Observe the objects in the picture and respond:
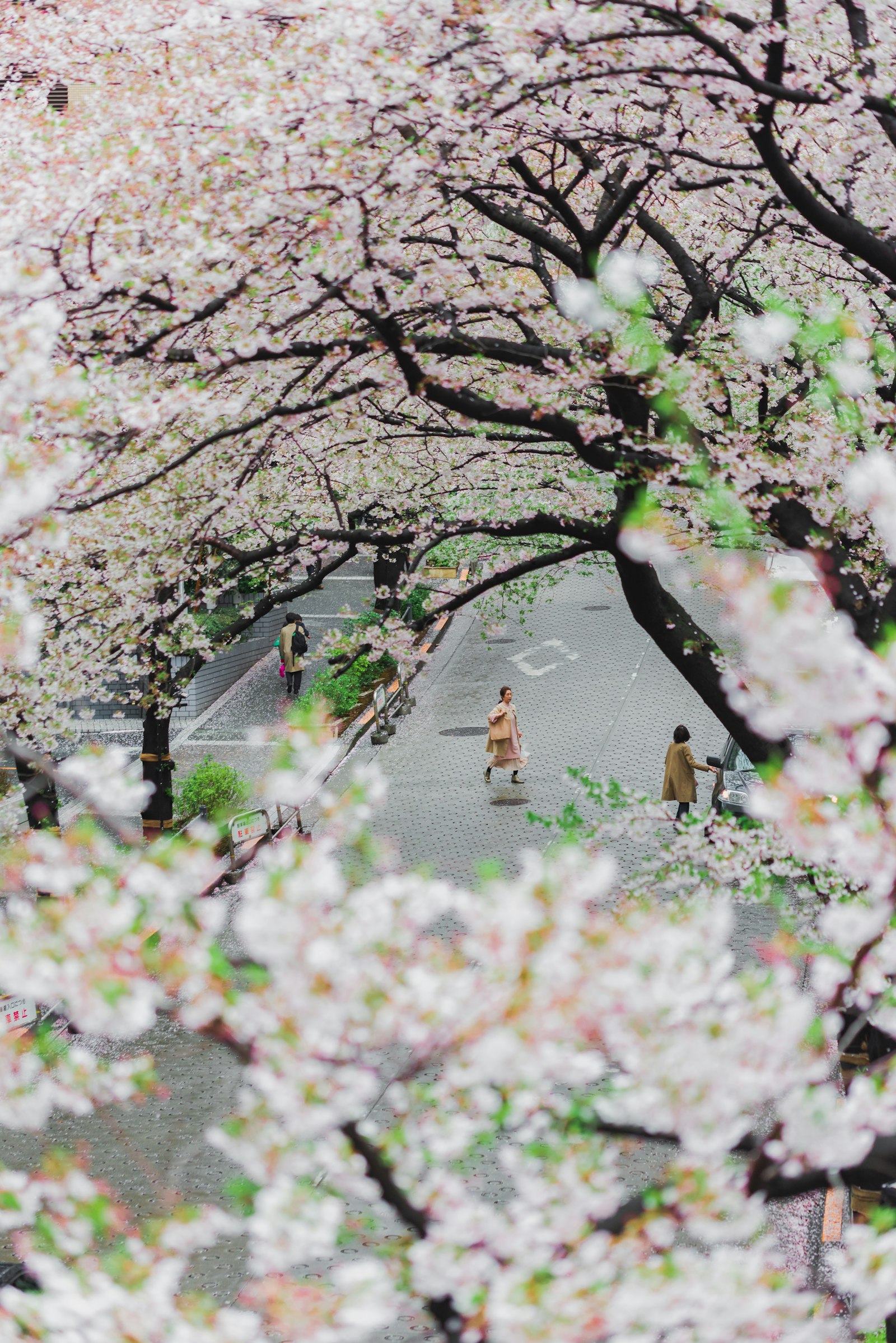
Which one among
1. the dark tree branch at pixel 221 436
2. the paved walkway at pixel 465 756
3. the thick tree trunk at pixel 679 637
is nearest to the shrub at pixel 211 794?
the paved walkway at pixel 465 756

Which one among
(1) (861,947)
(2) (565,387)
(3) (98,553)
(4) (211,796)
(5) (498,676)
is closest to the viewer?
(1) (861,947)

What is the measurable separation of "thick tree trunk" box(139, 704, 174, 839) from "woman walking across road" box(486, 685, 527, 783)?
507 centimetres

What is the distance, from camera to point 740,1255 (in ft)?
10.8

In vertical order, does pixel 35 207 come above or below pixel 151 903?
above

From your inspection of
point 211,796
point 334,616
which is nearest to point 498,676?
point 334,616

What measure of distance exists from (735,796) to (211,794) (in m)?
7.08

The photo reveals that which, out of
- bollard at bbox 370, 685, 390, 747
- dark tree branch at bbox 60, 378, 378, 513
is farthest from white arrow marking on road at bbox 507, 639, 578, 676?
dark tree branch at bbox 60, 378, 378, 513

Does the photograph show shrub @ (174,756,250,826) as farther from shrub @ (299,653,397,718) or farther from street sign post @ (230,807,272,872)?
shrub @ (299,653,397,718)

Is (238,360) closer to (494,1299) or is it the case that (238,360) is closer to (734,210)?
(494,1299)

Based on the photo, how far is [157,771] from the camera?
547 inches

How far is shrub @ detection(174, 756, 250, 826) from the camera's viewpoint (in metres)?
16.4

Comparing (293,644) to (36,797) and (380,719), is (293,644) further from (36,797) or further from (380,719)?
(36,797)

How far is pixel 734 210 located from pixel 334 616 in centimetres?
1794

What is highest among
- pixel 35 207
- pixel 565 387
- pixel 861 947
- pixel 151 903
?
pixel 35 207
